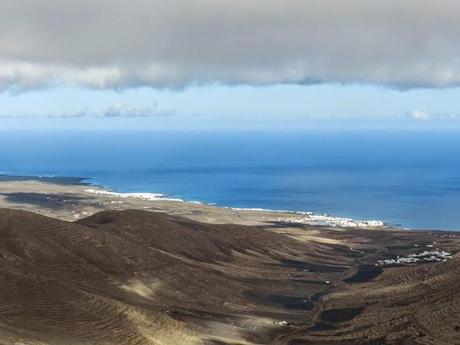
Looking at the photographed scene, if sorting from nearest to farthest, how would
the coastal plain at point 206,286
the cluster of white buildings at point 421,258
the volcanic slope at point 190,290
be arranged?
the volcanic slope at point 190,290, the coastal plain at point 206,286, the cluster of white buildings at point 421,258

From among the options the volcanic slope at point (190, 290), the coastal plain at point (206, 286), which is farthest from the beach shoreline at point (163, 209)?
the volcanic slope at point (190, 290)

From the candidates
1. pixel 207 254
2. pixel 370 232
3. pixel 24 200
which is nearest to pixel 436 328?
pixel 207 254

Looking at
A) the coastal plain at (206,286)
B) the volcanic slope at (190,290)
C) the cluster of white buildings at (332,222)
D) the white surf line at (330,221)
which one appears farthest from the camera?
the white surf line at (330,221)

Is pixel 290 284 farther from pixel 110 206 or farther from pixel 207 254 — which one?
pixel 110 206

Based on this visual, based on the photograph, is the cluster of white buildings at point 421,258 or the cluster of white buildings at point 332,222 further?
the cluster of white buildings at point 332,222

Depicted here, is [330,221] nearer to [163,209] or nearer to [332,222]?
[332,222]

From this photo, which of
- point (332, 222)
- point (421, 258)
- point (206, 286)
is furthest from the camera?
point (332, 222)

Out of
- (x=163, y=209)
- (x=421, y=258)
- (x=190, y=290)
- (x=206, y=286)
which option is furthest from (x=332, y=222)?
(x=190, y=290)

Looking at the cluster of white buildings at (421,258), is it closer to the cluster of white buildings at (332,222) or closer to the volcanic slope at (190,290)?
the volcanic slope at (190,290)
